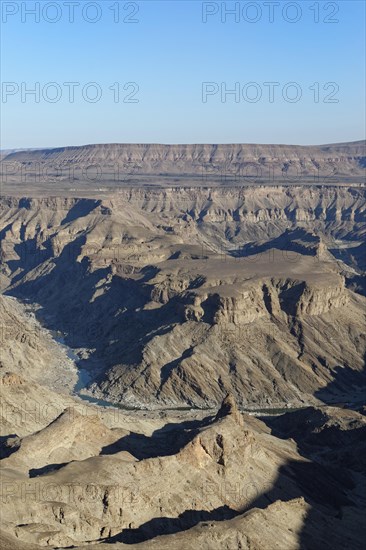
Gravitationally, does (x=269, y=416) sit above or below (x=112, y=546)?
below

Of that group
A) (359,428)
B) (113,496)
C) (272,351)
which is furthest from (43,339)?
(113,496)

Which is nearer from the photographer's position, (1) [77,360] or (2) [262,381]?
(2) [262,381]

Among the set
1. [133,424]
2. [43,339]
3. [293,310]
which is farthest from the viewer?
[43,339]

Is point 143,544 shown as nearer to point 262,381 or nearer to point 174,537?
point 174,537

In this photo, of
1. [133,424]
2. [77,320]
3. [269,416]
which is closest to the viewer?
[133,424]

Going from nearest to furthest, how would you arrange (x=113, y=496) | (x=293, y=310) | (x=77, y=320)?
1. (x=113, y=496)
2. (x=293, y=310)
3. (x=77, y=320)

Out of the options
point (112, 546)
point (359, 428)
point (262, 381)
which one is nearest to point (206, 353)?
point (262, 381)

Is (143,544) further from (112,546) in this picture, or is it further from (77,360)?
(77,360)

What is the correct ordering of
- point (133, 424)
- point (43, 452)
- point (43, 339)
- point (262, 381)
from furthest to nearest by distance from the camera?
point (43, 339) < point (262, 381) < point (133, 424) < point (43, 452)

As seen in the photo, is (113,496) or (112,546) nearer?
(112,546)
